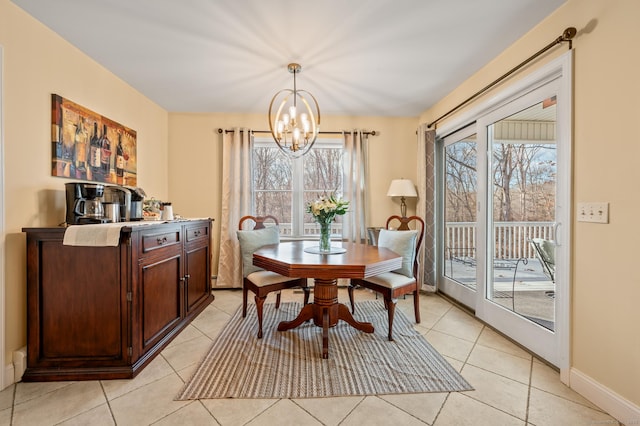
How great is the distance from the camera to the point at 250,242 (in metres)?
2.85

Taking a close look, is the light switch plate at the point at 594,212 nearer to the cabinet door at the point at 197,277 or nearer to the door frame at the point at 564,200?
the door frame at the point at 564,200

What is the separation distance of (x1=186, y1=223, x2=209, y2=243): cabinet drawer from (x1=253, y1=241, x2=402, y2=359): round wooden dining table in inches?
33.2

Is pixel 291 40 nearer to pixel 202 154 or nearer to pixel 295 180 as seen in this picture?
pixel 295 180

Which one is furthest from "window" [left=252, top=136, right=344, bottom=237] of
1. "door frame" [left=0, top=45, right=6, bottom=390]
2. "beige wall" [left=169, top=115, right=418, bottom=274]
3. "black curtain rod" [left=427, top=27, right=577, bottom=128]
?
"door frame" [left=0, top=45, right=6, bottom=390]

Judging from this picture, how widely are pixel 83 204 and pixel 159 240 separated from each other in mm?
557

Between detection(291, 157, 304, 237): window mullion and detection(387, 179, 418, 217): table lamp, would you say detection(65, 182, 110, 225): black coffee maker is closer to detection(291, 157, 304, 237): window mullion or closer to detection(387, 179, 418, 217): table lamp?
detection(291, 157, 304, 237): window mullion

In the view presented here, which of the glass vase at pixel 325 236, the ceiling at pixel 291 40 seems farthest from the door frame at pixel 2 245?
the glass vase at pixel 325 236

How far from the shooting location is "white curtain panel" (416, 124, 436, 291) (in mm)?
3535

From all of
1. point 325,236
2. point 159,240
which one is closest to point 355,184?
point 325,236

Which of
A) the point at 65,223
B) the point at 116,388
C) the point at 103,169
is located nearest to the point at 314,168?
the point at 103,169

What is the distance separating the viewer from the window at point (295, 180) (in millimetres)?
4008

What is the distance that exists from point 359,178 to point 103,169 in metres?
2.85

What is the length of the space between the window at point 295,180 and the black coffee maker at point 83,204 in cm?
207

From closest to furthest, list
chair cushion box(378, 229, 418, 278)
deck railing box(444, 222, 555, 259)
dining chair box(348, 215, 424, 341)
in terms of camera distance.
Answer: deck railing box(444, 222, 555, 259) → dining chair box(348, 215, 424, 341) → chair cushion box(378, 229, 418, 278)
